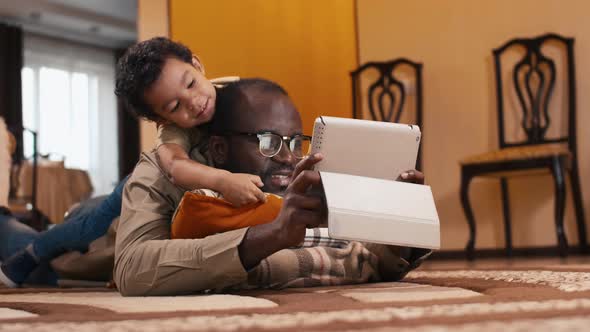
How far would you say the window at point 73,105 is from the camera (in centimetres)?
891

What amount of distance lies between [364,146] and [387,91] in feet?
11.5

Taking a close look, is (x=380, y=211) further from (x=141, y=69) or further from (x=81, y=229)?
(x=81, y=229)

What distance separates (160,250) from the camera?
4.25ft

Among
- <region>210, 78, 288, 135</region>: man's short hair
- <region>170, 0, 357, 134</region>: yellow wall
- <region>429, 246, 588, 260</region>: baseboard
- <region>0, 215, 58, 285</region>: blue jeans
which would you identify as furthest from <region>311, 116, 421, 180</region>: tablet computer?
<region>429, 246, 588, 260</region>: baseboard

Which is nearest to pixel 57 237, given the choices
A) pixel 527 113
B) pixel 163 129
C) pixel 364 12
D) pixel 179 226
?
pixel 163 129

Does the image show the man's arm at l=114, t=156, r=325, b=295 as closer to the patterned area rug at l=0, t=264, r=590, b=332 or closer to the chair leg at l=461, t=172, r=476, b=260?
the patterned area rug at l=0, t=264, r=590, b=332

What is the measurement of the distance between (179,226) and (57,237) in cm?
102

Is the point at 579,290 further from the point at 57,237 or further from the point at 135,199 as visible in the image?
the point at 57,237

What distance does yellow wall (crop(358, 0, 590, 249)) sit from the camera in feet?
14.0

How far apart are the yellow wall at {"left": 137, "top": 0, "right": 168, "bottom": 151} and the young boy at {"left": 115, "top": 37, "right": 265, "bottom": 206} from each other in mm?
2759

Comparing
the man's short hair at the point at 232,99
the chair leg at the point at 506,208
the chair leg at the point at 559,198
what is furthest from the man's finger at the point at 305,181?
the chair leg at the point at 506,208

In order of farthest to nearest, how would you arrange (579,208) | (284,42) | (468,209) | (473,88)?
(284,42) → (473,88) → (468,209) → (579,208)

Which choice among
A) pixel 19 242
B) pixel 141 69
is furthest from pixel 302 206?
pixel 19 242

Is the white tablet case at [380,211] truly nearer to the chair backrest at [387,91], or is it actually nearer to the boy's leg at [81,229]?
the boy's leg at [81,229]
